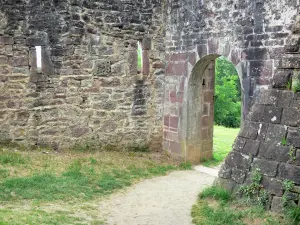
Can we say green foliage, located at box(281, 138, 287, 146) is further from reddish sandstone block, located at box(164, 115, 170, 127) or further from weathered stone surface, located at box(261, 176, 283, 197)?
reddish sandstone block, located at box(164, 115, 170, 127)

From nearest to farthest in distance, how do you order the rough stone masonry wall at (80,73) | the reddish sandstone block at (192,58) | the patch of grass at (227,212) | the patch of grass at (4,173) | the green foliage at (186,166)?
the patch of grass at (227,212) → the patch of grass at (4,173) → the rough stone masonry wall at (80,73) → the reddish sandstone block at (192,58) → the green foliage at (186,166)

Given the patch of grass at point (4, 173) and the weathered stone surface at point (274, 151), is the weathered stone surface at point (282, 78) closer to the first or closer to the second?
the weathered stone surface at point (274, 151)

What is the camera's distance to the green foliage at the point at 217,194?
5.60 meters

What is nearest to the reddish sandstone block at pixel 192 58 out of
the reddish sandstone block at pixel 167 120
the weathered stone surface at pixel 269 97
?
the reddish sandstone block at pixel 167 120

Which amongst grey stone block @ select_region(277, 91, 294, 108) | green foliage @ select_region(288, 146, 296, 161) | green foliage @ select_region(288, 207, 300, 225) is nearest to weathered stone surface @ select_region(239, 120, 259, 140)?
grey stone block @ select_region(277, 91, 294, 108)

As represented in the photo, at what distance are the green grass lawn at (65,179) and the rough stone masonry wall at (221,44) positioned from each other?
132 cm

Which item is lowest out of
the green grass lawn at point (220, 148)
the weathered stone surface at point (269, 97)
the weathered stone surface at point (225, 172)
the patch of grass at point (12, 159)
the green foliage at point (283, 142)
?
the green grass lawn at point (220, 148)

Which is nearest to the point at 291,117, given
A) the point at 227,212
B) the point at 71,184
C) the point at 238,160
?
the point at 238,160

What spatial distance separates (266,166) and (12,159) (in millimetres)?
4778

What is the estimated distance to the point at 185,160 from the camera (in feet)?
30.0

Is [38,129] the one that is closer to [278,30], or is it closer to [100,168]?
[100,168]

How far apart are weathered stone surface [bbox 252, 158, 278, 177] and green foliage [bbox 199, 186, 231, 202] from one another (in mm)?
612

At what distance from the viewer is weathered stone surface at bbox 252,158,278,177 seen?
5.12 m

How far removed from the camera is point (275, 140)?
521 cm
